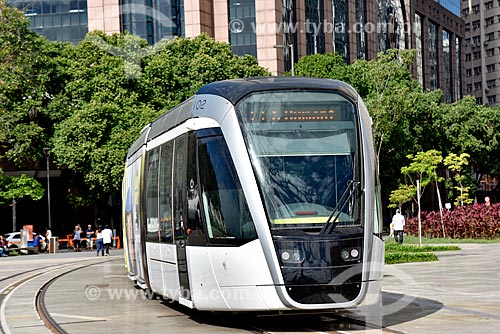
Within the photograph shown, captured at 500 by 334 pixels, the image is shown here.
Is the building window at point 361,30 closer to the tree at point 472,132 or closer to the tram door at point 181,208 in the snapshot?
the tree at point 472,132

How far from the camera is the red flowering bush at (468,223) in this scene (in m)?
44.4

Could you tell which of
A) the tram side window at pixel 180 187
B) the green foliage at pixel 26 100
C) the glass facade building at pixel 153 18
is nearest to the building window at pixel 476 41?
the glass facade building at pixel 153 18

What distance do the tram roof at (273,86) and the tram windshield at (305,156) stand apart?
3.6 inches

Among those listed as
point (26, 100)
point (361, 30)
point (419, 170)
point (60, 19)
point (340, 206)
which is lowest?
point (340, 206)

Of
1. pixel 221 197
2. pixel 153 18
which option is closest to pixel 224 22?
pixel 153 18

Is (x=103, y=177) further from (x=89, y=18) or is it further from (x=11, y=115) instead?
(x=89, y=18)

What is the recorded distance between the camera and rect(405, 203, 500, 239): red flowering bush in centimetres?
4441

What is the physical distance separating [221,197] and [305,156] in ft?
4.18

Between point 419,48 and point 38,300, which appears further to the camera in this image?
point 419,48

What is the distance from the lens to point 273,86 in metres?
13.4

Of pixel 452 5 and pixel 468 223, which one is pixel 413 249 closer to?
pixel 468 223

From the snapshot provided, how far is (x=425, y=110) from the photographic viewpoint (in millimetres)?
69625

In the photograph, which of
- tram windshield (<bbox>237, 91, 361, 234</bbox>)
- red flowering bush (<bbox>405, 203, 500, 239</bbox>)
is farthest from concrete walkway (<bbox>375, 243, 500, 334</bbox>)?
red flowering bush (<bbox>405, 203, 500, 239</bbox>)

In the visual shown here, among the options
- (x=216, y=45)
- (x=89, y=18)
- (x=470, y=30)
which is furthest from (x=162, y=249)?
(x=470, y=30)
